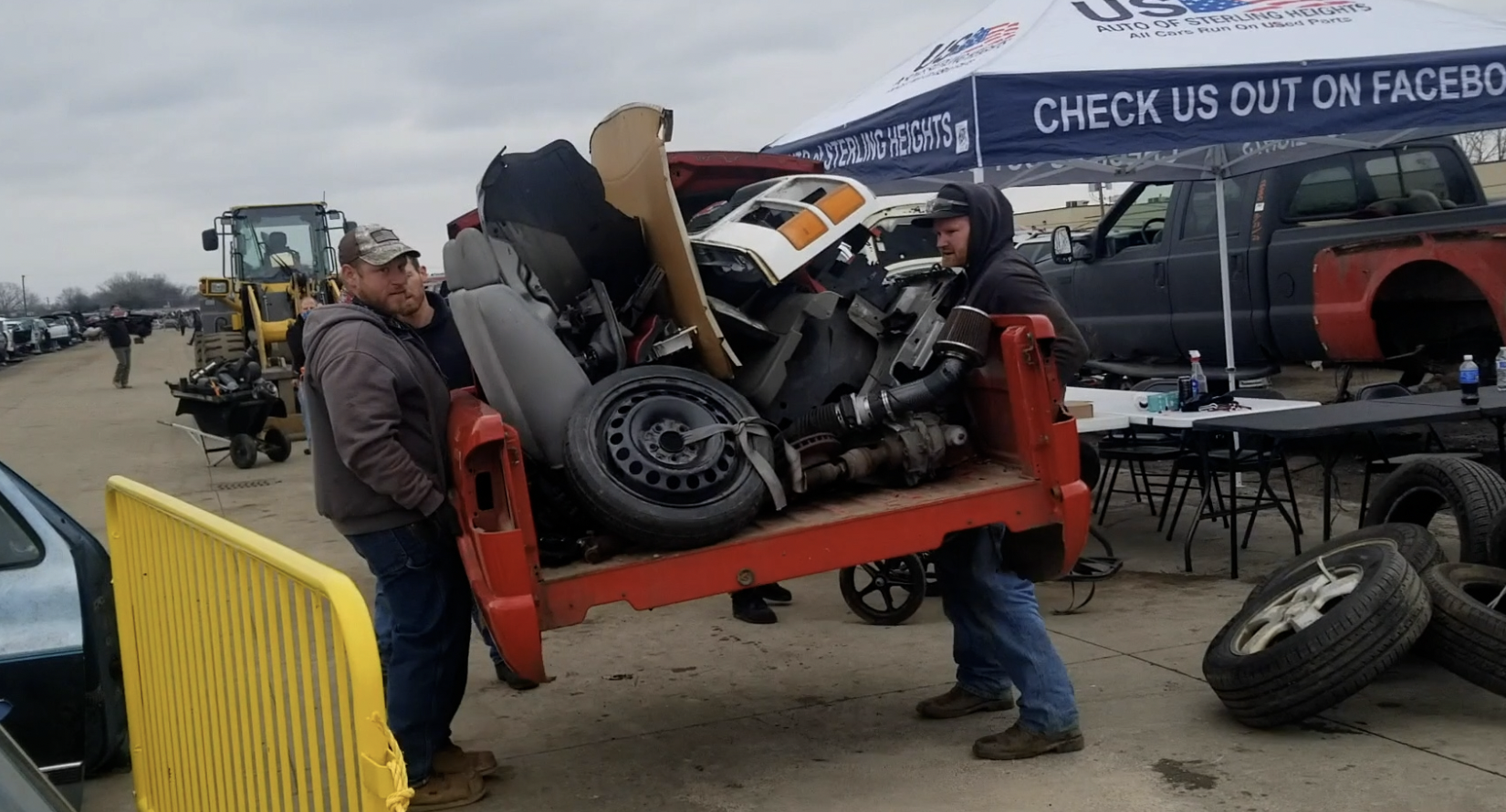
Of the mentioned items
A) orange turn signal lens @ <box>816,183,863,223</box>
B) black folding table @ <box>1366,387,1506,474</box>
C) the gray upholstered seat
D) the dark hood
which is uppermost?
orange turn signal lens @ <box>816,183,863,223</box>

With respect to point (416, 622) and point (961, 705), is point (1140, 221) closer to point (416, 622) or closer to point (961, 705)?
point (961, 705)

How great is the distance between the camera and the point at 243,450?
48.2 ft

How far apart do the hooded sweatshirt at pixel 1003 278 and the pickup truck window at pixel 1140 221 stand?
7.39 metres

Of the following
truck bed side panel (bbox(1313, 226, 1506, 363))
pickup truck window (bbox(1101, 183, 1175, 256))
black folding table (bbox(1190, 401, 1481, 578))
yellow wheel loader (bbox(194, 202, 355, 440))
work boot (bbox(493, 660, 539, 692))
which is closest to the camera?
work boot (bbox(493, 660, 539, 692))

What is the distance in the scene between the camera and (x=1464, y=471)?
18.7ft

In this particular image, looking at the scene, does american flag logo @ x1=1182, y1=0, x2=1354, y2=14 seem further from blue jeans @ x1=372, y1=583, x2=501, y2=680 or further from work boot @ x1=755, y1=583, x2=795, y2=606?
blue jeans @ x1=372, y1=583, x2=501, y2=680

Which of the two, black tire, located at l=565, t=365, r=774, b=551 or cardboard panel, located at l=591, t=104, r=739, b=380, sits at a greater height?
cardboard panel, located at l=591, t=104, r=739, b=380

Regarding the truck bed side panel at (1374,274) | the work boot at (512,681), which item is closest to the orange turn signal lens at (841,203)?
the work boot at (512,681)

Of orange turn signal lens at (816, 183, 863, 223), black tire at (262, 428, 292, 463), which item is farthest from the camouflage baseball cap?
black tire at (262, 428, 292, 463)

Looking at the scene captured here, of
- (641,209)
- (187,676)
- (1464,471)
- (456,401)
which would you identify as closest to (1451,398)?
(1464,471)

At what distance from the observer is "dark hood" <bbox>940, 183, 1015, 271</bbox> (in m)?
4.75

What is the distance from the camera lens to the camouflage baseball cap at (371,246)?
4379 mm

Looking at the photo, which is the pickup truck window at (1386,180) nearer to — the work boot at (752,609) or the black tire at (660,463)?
the work boot at (752,609)

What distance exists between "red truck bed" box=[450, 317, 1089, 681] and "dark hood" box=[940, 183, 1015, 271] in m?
0.36
